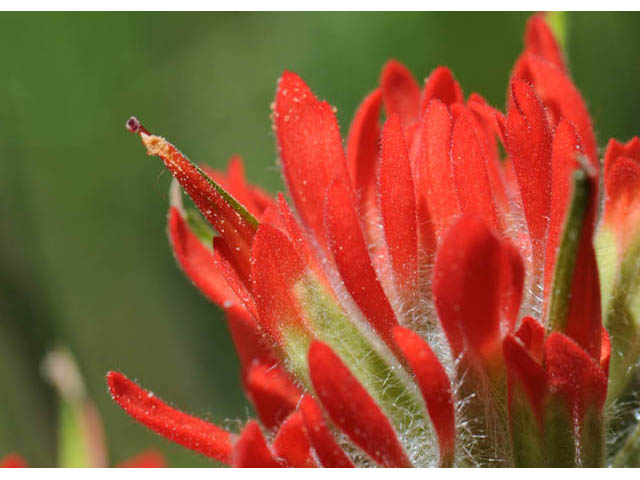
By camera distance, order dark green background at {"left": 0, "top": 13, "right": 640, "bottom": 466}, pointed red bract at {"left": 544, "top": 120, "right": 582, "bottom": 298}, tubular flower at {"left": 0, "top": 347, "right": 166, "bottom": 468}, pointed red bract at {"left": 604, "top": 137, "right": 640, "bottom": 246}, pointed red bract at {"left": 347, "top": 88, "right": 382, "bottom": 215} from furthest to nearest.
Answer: dark green background at {"left": 0, "top": 13, "right": 640, "bottom": 466} → tubular flower at {"left": 0, "top": 347, "right": 166, "bottom": 468} → pointed red bract at {"left": 347, "top": 88, "right": 382, "bottom": 215} → pointed red bract at {"left": 604, "top": 137, "right": 640, "bottom": 246} → pointed red bract at {"left": 544, "top": 120, "right": 582, "bottom": 298}

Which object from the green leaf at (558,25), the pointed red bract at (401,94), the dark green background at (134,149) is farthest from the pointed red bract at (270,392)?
the dark green background at (134,149)

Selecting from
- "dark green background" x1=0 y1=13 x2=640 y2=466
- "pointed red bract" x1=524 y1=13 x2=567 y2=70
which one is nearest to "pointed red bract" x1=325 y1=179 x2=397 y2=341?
"pointed red bract" x1=524 y1=13 x2=567 y2=70

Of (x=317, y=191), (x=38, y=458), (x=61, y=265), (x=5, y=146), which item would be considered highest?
(x=5, y=146)

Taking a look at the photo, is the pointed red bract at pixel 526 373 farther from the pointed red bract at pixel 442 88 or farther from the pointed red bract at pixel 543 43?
the pointed red bract at pixel 543 43

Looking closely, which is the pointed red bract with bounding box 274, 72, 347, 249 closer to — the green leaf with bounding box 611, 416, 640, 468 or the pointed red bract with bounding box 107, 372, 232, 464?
the pointed red bract with bounding box 107, 372, 232, 464

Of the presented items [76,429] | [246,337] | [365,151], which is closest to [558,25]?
[365,151]

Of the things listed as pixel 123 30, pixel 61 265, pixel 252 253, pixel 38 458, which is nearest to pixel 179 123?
pixel 123 30
